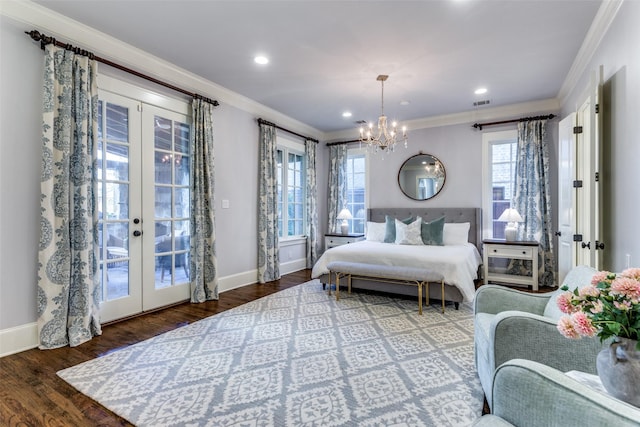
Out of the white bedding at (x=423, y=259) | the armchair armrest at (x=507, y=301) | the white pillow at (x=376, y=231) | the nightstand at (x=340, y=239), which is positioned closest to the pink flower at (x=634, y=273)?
the armchair armrest at (x=507, y=301)

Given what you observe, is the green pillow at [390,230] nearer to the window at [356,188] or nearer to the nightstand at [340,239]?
the nightstand at [340,239]

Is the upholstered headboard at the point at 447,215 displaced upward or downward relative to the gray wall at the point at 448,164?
downward

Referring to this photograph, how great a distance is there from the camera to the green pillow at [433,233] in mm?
4918

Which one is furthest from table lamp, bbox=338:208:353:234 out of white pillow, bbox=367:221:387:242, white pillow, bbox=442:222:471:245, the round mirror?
white pillow, bbox=442:222:471:245

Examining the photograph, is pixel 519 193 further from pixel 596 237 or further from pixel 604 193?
pixel 596 237

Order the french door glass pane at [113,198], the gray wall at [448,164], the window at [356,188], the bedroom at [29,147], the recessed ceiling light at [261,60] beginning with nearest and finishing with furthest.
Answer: the bedroom at [29,147]
the french door glass pane at [113,198]
the recessed ceiling light at [261,60]
the gray wall at [448,164]
the window at [356,188]

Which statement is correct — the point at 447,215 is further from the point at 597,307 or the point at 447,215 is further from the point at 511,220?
the point at 597,307

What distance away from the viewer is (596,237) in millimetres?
2477

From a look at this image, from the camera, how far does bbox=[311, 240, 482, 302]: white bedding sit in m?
3.62

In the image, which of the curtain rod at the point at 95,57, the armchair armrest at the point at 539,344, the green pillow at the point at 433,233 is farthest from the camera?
the green pillow at the point at 433,233

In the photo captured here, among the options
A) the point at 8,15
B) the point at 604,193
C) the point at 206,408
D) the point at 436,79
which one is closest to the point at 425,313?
the point at 604,193

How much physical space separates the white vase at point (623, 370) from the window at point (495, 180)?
463 cm

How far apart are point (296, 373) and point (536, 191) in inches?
181

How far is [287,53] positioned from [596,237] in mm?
3260
